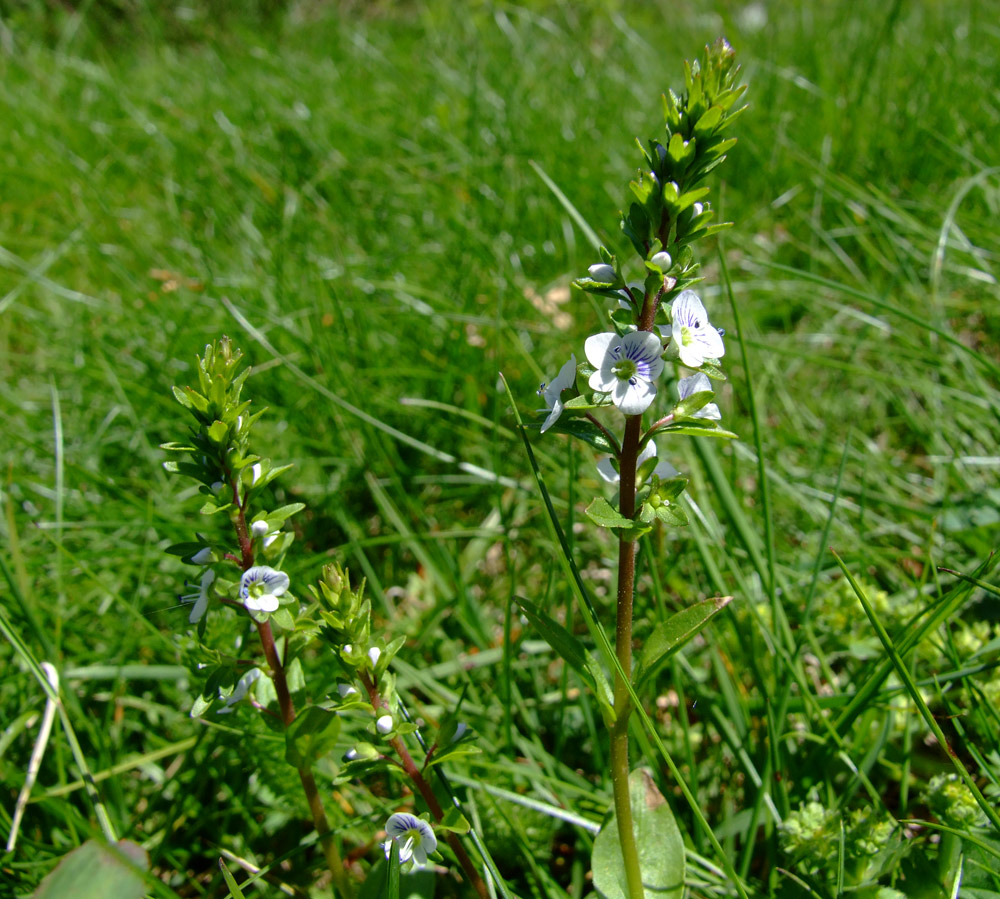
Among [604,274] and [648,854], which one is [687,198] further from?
[648,854]

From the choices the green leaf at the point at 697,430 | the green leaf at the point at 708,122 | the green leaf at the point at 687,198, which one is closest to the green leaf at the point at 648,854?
the green leaf at the point at 697,430

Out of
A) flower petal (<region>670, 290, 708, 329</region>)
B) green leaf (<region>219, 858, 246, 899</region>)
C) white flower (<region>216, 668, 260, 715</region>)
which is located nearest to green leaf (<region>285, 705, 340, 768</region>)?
white flower (<region>216, 668, 260, 715</region>)

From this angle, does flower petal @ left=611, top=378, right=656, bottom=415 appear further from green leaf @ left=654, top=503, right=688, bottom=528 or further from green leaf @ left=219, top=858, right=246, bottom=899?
green leaf @ left=219, top=858, right=246, bottom=899

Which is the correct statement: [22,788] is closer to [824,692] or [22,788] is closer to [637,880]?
[637,880]

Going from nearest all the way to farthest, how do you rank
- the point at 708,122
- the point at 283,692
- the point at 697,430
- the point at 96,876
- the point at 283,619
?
the point at 96,876 → the point at 708,122 → the point at 697,430 → the point at 283,619 → the point at 283,692

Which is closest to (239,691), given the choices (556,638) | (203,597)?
(203,597)
